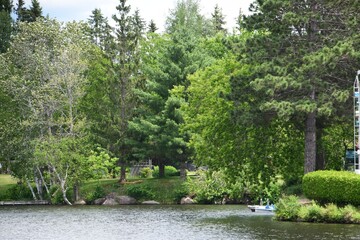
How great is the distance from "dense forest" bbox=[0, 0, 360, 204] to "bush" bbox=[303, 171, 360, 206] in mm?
3753

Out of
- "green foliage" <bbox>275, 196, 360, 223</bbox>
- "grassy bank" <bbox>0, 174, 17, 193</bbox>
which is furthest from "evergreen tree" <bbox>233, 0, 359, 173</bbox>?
"grassy bank" <bbox>0, 174, 17, 193</bbox>

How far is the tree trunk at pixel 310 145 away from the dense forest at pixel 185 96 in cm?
6

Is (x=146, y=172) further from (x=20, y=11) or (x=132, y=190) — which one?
(x=20, y=11)

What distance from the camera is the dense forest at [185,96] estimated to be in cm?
4197

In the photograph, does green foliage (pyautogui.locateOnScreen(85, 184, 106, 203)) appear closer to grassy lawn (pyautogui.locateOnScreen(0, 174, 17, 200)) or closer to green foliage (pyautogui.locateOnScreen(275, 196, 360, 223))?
grassy lawn (pyautogui.locateOnScreen(0, 174, 17, 200))

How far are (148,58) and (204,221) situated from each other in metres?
43.4

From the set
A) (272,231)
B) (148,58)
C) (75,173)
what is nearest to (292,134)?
(272,231)

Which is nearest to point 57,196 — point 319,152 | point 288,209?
point 319,152

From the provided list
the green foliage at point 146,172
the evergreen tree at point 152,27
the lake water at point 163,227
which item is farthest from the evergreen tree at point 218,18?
the lake water at point 163,227

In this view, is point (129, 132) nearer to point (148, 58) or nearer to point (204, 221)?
point (148, 58)

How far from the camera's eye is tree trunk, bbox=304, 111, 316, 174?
142 ft

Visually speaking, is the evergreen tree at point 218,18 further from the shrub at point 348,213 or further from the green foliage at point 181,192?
the shrub at point 348,213

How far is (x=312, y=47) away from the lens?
138ft

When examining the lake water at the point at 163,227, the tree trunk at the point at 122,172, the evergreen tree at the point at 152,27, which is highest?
the evergreen tree at the point at 152,27
